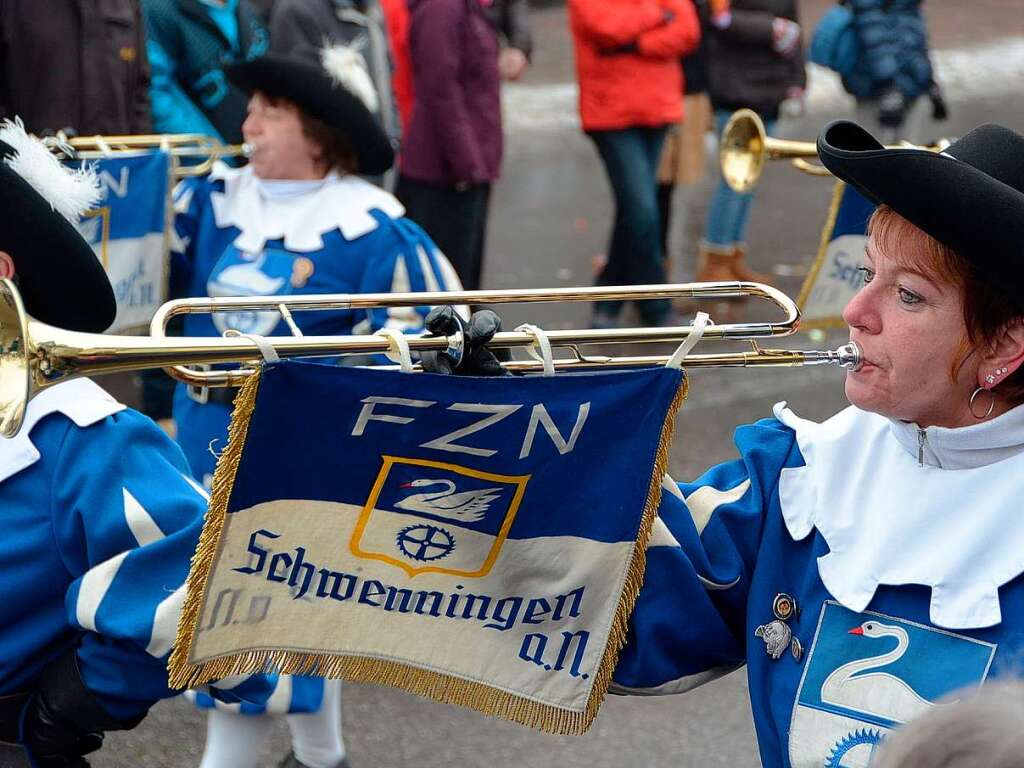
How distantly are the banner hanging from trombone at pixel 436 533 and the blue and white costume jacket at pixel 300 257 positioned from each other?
71.3 inches

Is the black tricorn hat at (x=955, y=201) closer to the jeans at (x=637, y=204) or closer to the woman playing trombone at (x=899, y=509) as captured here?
the woman playing trombone at (x=899, y=509)

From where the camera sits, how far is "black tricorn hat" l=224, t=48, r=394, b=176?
A: 13.8ft

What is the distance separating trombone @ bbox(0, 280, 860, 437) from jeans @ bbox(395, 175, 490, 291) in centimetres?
382

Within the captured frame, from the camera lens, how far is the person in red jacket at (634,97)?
21.3 ft

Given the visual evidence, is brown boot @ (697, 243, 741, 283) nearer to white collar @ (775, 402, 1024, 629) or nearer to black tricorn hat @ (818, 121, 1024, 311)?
white collar @ (775, 402, 1024, 629)

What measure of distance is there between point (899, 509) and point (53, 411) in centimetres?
134

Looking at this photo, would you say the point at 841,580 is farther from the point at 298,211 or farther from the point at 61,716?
the point at 298,211

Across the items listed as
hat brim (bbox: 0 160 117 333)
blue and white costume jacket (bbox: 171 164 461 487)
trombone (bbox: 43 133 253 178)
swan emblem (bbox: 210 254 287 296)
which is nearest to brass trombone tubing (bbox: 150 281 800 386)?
hat brim (bbox: 0 160 117 333)

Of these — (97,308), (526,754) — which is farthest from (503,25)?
(97,308)

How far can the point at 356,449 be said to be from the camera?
214cm

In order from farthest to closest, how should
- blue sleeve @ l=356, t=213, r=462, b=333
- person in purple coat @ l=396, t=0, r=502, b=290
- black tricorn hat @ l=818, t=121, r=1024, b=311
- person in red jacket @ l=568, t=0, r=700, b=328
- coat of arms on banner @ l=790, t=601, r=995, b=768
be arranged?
1. person in red jacket @ l=568, t=0, r=700, b=328
2. person in purple coat @ l=396, t=0, r=502, b=290
3. blue sleeve @ l=356, t=213, r=462, b=333
4. coat of arms on banner @ l=790, t=601, r=995, b=768
5. black tricorn hat @ l=818, t=121, r=1024, b=311

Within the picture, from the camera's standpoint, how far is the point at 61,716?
99.0 inches

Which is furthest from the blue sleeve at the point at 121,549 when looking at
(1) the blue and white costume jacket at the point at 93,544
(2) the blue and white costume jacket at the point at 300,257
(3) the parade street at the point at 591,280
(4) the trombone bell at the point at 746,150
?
(4) the trombone bell at the point at 746,150

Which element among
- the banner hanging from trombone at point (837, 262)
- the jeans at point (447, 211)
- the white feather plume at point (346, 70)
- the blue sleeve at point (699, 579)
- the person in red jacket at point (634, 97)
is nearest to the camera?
the blue sleeve at point (699, 579)
